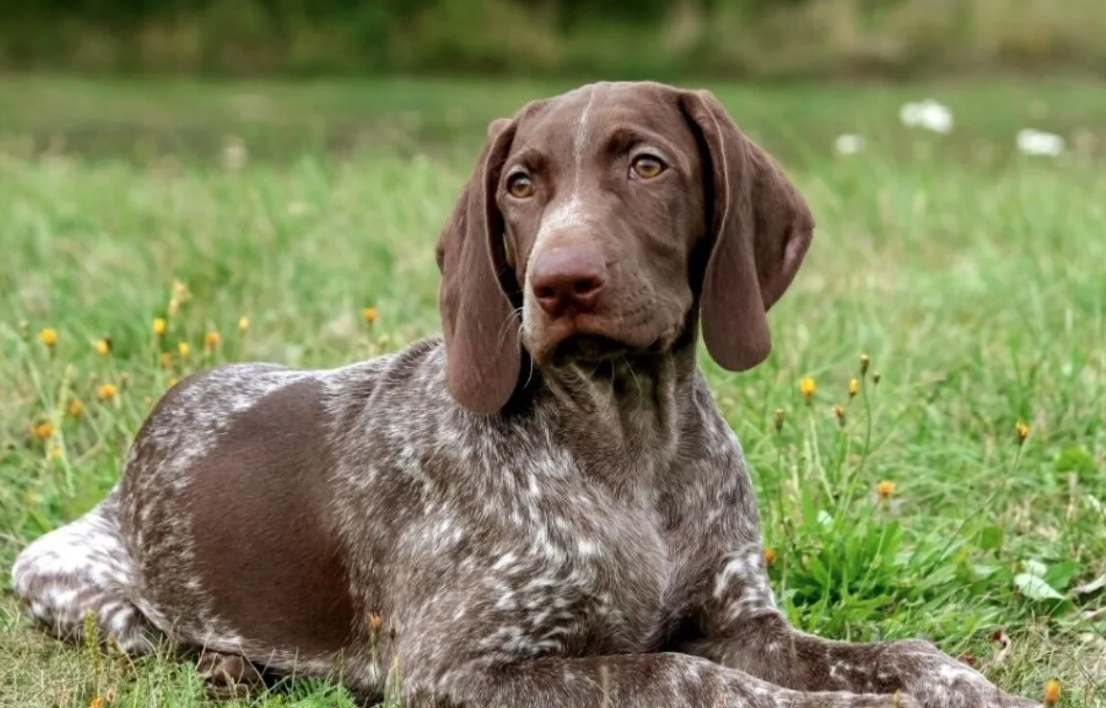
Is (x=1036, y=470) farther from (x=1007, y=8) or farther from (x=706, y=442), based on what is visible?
(x=1007, y=8)

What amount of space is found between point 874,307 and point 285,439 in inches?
123

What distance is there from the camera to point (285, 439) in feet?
15.5

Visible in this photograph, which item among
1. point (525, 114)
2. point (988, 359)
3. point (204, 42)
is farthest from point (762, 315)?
point (204, 42)

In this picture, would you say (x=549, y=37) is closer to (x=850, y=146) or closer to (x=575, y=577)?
(x=850, y=146)

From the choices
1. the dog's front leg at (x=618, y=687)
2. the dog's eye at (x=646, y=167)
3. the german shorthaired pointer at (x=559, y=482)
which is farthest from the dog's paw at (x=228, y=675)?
the dog's eye at (x=646, y=167)

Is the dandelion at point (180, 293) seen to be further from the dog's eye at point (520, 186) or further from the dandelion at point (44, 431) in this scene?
the dog's eye at point (520, 186)

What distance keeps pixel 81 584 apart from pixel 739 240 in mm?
2024

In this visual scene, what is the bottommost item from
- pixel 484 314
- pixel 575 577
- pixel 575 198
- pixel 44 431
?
pixel 44 431

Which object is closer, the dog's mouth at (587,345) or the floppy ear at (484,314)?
the dog's mouth at (587,345)

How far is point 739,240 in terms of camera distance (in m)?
4.11

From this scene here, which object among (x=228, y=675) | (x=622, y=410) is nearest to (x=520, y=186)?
(x=622, y=410)

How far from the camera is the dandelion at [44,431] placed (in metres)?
5.65

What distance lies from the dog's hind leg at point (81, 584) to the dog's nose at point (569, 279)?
166 centimetres

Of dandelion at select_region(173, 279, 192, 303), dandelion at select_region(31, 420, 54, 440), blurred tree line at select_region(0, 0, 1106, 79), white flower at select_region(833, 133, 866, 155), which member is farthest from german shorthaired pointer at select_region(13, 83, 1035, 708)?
blurred tree line at select_region(0, 0, 1106, 79)
